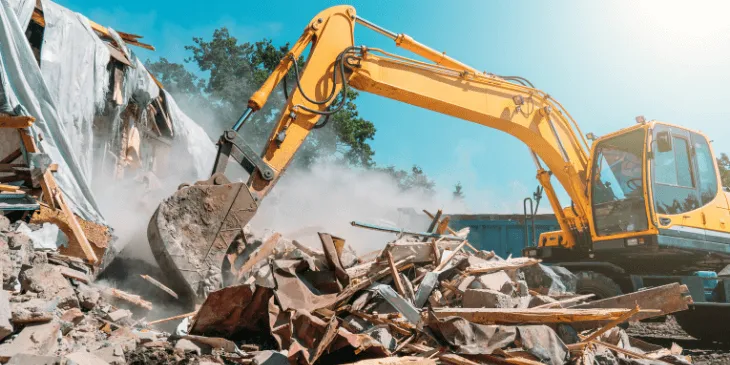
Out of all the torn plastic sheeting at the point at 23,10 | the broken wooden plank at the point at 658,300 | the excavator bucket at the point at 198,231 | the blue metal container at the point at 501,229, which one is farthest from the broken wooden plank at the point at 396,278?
the blue metal container at the point at 501,229

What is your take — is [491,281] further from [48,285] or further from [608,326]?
[48,285]

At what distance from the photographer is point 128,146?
9.02 m

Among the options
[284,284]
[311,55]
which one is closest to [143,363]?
[284,284]

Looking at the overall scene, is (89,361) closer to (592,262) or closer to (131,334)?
(131,334)

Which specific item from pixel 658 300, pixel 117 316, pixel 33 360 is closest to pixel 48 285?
pixel 117 316

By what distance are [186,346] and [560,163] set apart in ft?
19.6

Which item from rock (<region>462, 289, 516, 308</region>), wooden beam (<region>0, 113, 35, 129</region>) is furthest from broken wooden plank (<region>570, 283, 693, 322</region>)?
wooden beam (<region>0, 113, 35, 129</region>)

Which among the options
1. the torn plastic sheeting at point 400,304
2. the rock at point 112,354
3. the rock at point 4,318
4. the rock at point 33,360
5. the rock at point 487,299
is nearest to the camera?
the rock at point 33,360

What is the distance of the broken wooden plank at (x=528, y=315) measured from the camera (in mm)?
3791

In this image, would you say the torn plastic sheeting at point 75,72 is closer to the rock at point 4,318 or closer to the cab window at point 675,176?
the rock at point 4,318

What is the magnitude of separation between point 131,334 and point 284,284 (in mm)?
1177

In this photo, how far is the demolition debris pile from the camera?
3.23 metres

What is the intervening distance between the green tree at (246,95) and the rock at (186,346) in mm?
16554

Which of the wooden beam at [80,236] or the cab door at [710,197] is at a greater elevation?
the cab door at [710,197]
